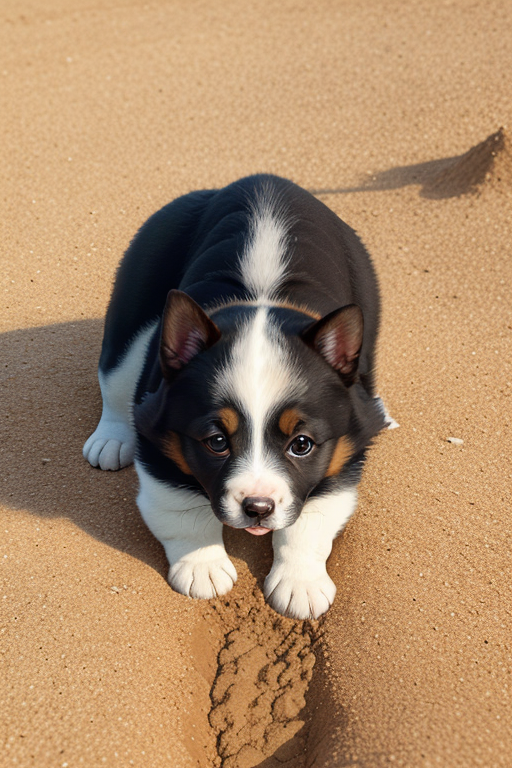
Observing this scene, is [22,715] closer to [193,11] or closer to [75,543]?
[75,543]

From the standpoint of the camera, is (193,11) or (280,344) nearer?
(280,344)

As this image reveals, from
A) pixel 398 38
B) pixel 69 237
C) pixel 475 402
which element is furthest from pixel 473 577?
pixel 398 38

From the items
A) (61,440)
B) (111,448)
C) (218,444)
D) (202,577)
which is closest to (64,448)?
(61,440)

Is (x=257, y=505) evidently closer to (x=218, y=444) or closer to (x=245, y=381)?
(x=218, y=444)

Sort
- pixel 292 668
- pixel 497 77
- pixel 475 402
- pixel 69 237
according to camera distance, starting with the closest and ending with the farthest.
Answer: pixel 292 668 < pixel 475 402 < pixel 69 237 < pixel 497 77

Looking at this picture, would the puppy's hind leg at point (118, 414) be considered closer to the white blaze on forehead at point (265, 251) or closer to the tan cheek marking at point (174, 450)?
the white blaze on forehead at point (265, 251)

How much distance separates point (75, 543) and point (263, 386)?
136cm

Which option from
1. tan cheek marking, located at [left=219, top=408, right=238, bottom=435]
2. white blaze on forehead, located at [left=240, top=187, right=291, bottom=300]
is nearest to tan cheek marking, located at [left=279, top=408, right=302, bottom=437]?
tan cheek marking, located at [left=219, top=408, right=238, bottom=435]

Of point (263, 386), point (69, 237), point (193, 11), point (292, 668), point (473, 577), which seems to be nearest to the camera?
point (263, 386)

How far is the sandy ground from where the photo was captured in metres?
2.91

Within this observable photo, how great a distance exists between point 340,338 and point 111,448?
1.57 meters

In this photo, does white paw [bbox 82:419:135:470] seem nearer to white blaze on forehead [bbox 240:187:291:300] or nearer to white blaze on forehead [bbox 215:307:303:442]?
white blaze on forehead [bbox 240:187:291:300]

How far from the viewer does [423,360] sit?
4.69 metres

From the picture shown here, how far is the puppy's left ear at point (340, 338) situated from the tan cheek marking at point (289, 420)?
26cm
